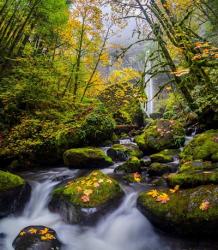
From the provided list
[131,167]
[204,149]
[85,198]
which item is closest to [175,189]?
[85,198]

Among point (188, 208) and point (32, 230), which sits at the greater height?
point (188, 208)

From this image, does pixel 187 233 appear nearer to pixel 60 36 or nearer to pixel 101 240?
pixel 101 240

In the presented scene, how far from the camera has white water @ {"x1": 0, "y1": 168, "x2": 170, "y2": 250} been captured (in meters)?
5.03

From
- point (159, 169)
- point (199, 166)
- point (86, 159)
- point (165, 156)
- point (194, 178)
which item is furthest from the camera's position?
point (86, 159)

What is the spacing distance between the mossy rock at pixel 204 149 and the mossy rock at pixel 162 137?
135cm

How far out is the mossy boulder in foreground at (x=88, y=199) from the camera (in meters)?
5.34

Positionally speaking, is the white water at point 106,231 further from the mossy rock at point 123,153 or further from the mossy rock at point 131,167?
the mossy rock at point 123,153

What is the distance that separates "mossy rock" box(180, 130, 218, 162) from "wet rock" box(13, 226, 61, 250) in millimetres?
3562

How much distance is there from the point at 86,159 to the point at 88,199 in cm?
292

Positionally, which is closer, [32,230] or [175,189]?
[32,230]

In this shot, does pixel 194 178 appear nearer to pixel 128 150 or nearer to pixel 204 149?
pixel 204 149

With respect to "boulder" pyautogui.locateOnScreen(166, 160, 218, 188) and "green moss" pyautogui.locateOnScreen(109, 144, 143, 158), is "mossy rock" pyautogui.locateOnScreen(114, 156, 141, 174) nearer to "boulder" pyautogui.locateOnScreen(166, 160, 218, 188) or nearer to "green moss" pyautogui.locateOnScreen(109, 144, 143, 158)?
"green moss" pyautogui.locateOnScreen(109, 144, 143, 158)

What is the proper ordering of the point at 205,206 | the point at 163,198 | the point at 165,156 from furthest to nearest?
the point at 165,156 < the point at 163,198 < the point at 205,206

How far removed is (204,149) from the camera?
22.2 feet
